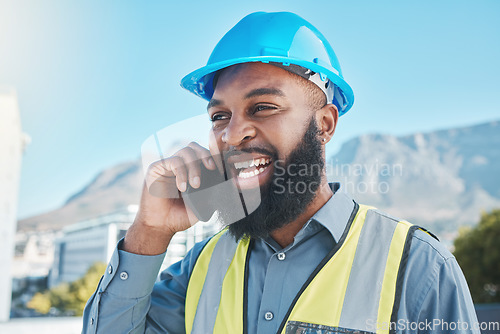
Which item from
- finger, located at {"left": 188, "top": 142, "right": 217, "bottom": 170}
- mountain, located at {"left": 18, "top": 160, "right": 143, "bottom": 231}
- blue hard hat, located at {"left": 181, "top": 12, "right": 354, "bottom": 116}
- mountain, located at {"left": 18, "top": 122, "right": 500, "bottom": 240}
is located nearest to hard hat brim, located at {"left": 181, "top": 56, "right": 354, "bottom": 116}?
blue hard hat, located at {"left": 181, "top": 12, "right": 354, "bottom": 116}

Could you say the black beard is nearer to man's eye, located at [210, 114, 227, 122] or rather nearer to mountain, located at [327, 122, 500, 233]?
man's eye, located at [210, 114, 227, 122]

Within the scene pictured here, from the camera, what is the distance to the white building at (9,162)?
192 feet

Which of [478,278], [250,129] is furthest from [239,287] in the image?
[478,278]

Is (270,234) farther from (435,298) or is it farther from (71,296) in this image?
(71,296)

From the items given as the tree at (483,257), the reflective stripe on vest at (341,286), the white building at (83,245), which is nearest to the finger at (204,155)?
the reflective stripe on vest at (341,286)

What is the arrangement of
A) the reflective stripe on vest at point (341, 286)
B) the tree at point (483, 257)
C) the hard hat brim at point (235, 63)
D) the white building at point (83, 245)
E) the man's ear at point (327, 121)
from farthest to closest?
the white building at point (83, 245) → the tree at point (483, 257) → the man's ear at point (327, 121) → the hard hat brim at point (235, 63) → the reflective stripe on vest at point (341, 286)

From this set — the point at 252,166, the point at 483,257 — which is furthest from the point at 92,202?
the point at 252,166

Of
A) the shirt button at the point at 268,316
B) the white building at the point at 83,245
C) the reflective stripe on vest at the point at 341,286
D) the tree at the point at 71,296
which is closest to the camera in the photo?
the reflective stripe on vest at the point at 341,286

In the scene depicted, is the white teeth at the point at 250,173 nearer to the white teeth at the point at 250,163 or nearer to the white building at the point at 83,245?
the white teeth at the point at 250,163

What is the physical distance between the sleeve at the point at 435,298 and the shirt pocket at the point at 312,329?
0.17 m

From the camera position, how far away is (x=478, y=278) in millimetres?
24359

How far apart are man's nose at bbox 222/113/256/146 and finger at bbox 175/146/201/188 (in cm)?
14

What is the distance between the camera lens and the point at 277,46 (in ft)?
6.13

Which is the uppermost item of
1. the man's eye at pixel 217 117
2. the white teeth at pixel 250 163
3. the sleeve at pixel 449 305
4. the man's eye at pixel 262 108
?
the man's eye at pixel 262 108
